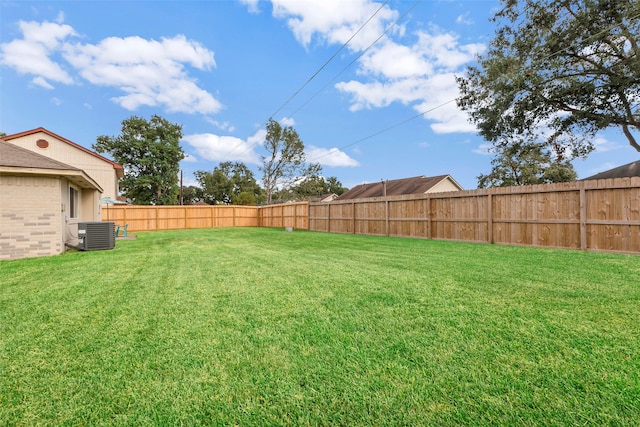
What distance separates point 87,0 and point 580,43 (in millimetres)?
17405

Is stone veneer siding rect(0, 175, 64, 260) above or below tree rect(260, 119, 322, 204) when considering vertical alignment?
below

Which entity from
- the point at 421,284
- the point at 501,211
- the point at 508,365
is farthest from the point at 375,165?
the point at 508,365

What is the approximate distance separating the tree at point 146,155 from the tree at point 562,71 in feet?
92.5

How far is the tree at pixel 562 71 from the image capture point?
10.1 metres

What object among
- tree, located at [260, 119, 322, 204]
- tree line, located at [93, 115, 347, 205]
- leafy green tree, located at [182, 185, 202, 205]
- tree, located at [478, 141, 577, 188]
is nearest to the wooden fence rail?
tree, located at [478, 141, 577, 188]

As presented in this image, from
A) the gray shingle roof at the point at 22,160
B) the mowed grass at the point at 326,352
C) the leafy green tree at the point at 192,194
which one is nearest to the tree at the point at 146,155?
the leafy green tree at the point at 192,194

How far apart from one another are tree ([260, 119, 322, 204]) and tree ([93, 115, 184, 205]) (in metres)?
9.68

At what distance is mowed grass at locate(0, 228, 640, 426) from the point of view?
4.73 feet

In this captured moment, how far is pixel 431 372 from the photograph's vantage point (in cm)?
175

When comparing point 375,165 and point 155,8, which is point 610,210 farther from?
point 375,165

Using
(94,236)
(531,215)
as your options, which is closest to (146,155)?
(94,236)

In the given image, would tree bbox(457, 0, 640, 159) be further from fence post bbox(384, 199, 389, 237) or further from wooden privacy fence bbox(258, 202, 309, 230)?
wooden privacy fence bbox(258, 202, 309, 230)

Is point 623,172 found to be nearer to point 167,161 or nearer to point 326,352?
point 326,352

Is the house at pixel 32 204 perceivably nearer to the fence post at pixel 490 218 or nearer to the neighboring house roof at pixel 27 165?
the neighboring house roof at pixel 27 165
